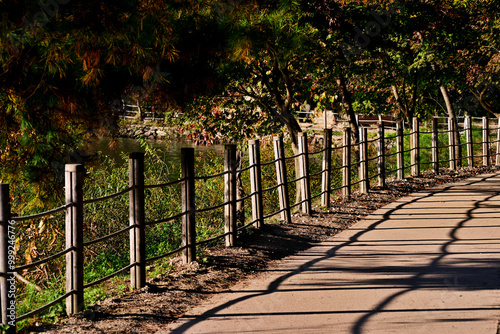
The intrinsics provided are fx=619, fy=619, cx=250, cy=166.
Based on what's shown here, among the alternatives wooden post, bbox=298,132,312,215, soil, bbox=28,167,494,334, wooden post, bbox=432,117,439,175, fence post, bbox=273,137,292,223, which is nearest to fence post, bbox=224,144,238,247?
soil, bbox=28,167,494,334

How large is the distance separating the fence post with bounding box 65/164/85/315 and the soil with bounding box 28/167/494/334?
18 cm

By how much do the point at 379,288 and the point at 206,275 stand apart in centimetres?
182

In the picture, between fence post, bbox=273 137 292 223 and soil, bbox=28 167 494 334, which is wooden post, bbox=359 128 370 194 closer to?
soil, bbox=28 167 494 334

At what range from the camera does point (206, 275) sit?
662cm

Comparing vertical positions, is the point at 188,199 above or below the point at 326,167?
below

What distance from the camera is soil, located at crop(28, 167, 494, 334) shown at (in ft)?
17.0

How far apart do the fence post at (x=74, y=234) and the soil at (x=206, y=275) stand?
6.9 inches

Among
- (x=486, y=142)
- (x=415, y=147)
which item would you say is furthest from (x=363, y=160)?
(x=486, y=142)

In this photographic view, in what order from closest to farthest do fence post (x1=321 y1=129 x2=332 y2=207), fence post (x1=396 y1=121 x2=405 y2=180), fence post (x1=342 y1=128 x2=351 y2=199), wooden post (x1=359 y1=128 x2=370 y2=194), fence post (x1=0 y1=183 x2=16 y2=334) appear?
fence post (x1=0 y1=183 x2=16 y2=334), fence post (x1=321 y1=129 x2=332 y2=207), fence post (x1=342 y1=128 x2=351 y2=199), wooden post (x1=359 y1=128 x2=370 y2=194), fence post (x1=396 y1=121 x2=405 y2=180)

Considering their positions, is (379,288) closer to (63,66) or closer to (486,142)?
(63,66)

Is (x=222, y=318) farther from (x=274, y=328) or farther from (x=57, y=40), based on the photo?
(x=57, y=40)

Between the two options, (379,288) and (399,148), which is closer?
(379,288)

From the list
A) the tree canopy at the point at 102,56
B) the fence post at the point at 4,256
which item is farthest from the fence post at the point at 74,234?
the tree canopy at the point at 102,56

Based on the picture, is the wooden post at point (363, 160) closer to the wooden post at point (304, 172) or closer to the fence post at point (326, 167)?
the fence post at point (326, 167)
